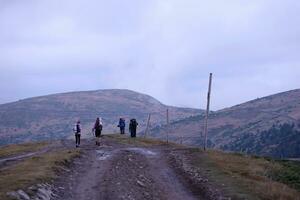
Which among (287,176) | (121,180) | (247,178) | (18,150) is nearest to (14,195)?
(121,180)

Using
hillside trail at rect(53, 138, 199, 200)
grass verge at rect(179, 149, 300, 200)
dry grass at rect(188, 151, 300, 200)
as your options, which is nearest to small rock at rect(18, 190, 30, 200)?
hillside trail at rect(53, 138, 199, 200)

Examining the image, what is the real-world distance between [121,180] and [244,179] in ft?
18.9

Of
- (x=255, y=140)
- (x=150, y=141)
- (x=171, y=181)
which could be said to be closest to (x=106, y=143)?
(x=150, y=141)

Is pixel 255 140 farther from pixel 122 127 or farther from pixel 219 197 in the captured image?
pixel 219 197

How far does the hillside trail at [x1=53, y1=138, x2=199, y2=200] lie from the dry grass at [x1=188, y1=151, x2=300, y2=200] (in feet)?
6.38

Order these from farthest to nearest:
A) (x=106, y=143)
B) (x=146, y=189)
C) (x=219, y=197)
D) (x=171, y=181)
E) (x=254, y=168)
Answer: (x=106, y=143) < (x=254, y=168) < (x=171, y=181) < (x=146, y=189) < (x=219, y=197)

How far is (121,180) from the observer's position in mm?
23234

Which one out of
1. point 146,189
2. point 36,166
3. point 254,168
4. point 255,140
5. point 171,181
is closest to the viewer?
point 146,189

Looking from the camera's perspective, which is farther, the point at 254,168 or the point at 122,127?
the point at 122,127

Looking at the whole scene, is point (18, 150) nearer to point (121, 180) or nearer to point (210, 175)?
point (121, 180)

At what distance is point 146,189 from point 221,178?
13.8 ft

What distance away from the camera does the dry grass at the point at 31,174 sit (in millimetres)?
19097

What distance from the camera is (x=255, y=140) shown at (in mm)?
169375

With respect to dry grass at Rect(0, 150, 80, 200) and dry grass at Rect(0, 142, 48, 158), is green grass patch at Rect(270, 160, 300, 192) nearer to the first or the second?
dry grass at Rect(0, 150, 80, 200)
